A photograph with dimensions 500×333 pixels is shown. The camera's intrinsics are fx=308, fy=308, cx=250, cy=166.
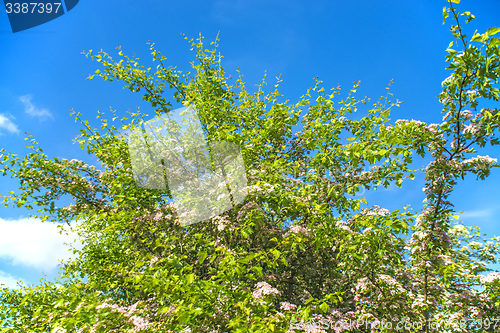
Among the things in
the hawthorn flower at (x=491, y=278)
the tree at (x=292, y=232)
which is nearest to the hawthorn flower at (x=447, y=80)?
the tree at (x=292, y=232)

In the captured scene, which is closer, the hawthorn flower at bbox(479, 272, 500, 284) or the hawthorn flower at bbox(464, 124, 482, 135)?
the hawthorn flower at bbox(464, 124, 482, 135)

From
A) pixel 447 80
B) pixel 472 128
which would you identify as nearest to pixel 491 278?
pixel 472 128

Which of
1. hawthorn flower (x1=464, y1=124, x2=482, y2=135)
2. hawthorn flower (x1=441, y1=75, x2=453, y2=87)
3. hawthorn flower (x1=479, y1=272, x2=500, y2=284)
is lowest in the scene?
hawthorn flower (x1=479, y1=272, x2=500, y2=284)

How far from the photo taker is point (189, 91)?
27.9 feet

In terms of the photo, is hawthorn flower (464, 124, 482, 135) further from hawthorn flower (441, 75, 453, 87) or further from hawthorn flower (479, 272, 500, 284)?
hawthorn flower (479, 272, 500, 284)

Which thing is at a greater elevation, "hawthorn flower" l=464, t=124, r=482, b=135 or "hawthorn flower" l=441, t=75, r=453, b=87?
"hawthorn flower" l=441, t=75, r=453, b=87

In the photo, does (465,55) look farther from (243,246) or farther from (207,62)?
(207,62)

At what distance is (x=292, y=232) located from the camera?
5469mm

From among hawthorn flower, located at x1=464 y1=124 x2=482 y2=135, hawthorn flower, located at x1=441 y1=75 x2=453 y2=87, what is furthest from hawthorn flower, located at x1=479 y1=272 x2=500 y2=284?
hawthorn flower, located at x1=441 y1=75 x2=453 y2=87

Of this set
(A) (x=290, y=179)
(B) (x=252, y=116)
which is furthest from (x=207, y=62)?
(A) (x=290, y=179)

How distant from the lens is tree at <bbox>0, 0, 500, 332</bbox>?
4.57 meters

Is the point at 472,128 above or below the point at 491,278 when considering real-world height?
above

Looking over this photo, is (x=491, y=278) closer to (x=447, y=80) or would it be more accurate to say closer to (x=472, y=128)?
(x=472, y=128)

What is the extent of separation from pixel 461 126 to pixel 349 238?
2.87 m
